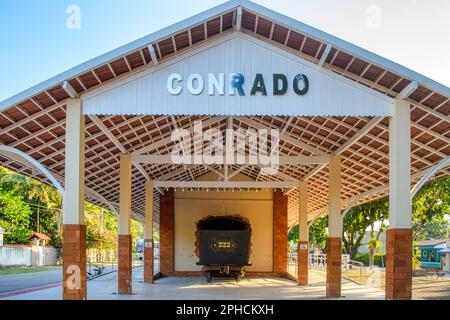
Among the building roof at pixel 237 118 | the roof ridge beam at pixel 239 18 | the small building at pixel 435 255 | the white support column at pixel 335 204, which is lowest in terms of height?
the small building at pixel 435 255

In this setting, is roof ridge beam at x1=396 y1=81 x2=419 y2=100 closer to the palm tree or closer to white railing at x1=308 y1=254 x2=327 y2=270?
white railing at x1=308 y1=254 x2=327 y2=270

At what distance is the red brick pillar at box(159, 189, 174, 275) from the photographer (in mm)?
28359

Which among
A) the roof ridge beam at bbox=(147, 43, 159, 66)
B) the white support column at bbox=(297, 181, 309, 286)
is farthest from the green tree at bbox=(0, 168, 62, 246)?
the roof ridge beam at bbox=(147, 43, 159, 66)

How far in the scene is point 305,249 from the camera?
22.5m

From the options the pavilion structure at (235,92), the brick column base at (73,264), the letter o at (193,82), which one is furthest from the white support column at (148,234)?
the letter o at (193,82)

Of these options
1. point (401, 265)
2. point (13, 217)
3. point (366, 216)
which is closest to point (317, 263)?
point (366, 216)

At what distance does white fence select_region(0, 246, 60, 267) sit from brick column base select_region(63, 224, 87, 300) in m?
27.8

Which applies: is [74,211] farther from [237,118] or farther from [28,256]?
[28,256]

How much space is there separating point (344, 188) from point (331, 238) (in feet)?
23.1

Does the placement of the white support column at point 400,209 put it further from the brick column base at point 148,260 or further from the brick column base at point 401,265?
the brick column base at point 148,260

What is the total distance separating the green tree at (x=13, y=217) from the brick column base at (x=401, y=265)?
3618 centimetres

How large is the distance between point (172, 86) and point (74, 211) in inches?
128

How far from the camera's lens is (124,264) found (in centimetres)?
1758

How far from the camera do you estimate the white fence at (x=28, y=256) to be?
1487 inches
